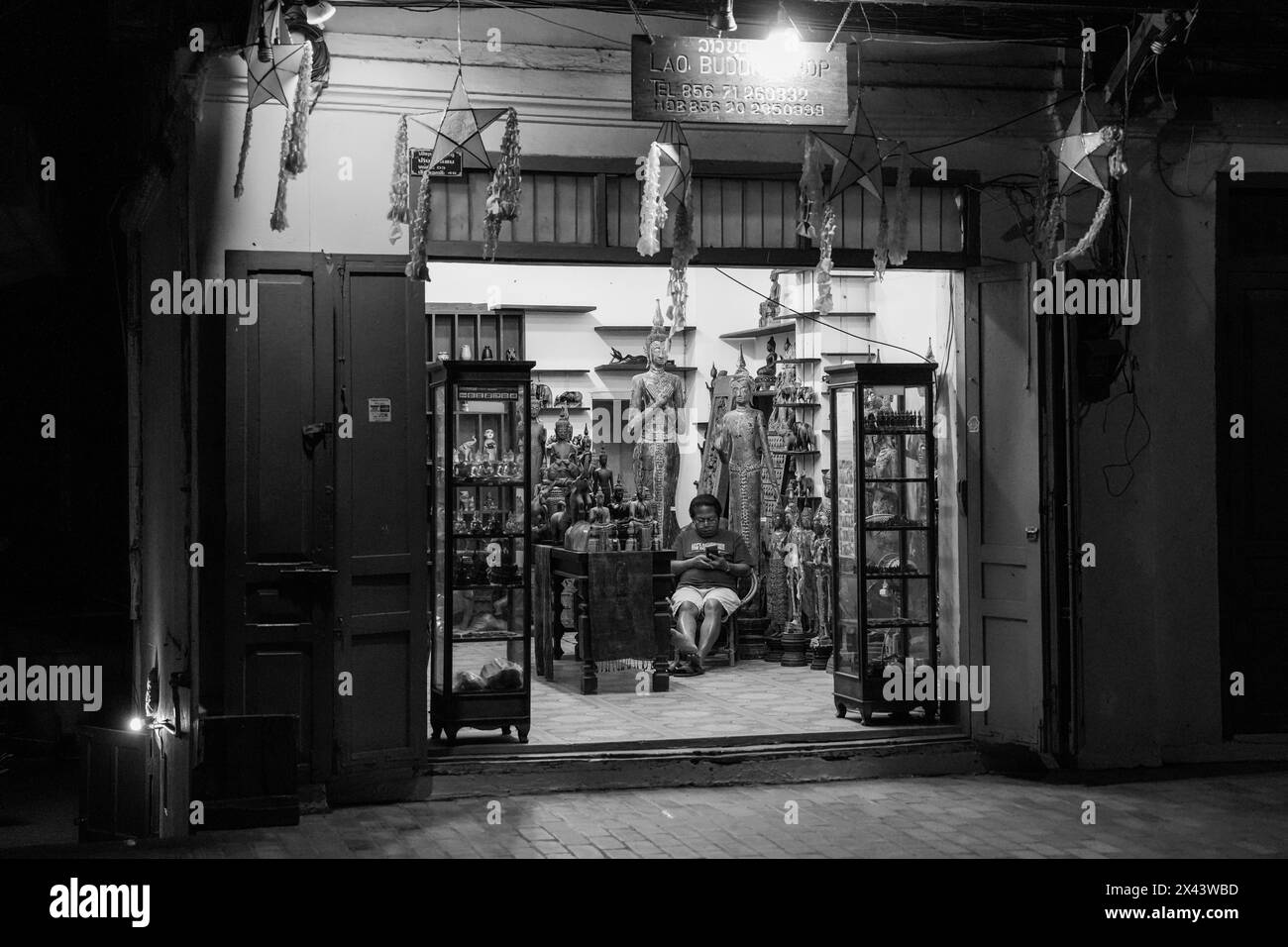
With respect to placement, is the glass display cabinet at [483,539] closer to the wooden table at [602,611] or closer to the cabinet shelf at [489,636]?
the cabinet shelf at [489,636]

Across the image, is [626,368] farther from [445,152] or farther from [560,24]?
[445,152]

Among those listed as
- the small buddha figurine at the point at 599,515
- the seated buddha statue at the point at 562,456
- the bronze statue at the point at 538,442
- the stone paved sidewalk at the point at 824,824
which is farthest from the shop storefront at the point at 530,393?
the bronze statue at the point at 538,442

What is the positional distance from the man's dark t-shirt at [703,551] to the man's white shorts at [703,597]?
0.21ft

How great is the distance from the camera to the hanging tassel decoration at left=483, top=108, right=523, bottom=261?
7.22 metres

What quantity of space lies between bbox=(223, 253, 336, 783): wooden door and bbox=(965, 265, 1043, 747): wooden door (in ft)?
13.1

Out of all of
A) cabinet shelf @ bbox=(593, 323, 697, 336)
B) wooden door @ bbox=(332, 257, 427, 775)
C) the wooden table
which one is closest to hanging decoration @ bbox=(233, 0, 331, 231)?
wooden door @ bbox=(332, 257, 427, 775)

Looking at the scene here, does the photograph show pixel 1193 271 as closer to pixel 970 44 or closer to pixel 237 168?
pixel 970 44

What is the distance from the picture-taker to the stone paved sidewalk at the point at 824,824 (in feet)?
21.9

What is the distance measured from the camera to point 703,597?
1207 cm

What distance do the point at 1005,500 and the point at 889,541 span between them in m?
0.99

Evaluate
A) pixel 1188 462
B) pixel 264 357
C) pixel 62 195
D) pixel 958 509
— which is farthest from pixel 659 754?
pixel 62 195

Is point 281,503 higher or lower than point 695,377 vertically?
lower

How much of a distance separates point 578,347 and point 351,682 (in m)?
7.12

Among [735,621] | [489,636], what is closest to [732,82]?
[489,636]
